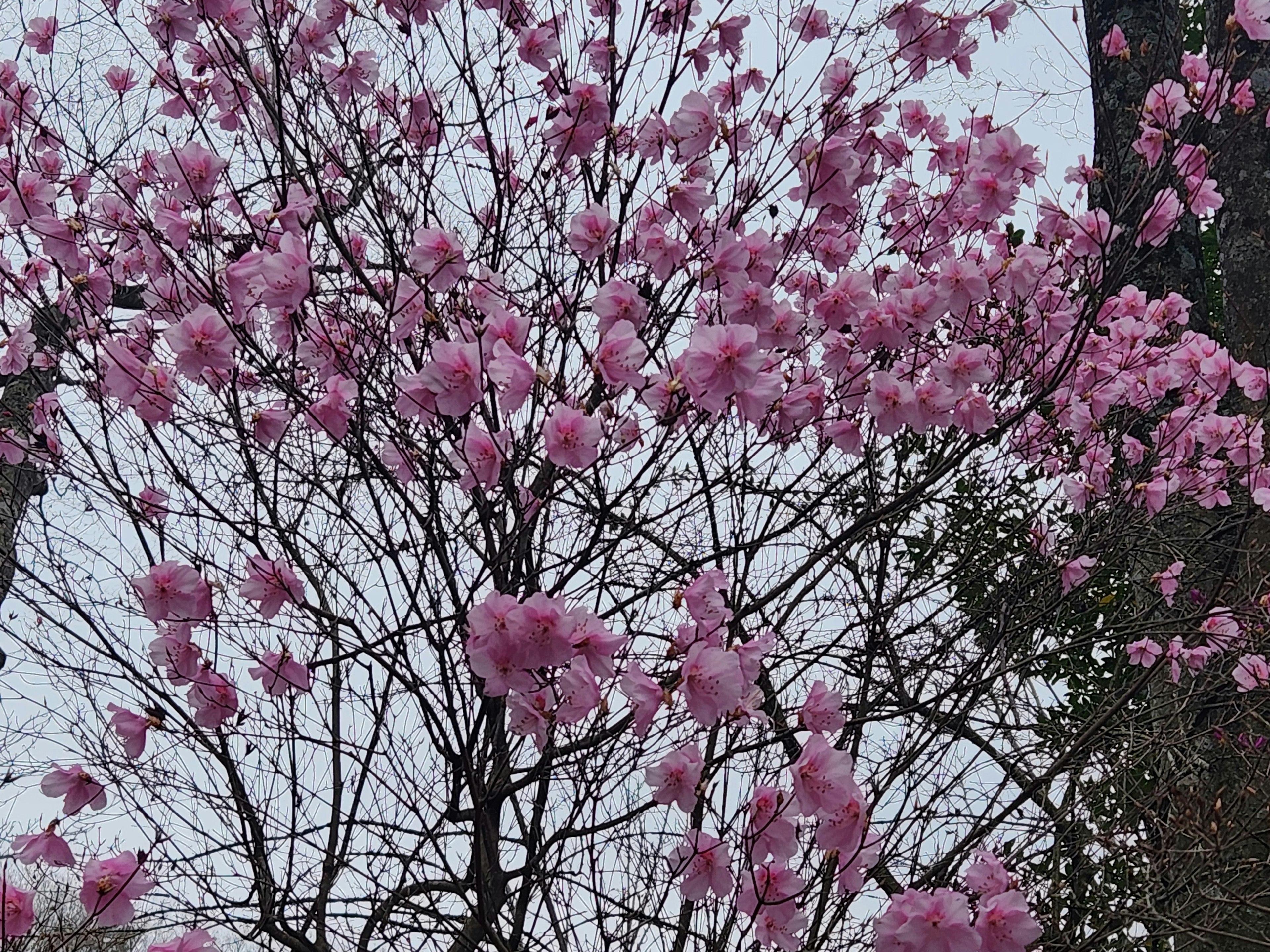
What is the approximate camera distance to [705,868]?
2045 mm

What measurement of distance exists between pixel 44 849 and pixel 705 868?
137cm

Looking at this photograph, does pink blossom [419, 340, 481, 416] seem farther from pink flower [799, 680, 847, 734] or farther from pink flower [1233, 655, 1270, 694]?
pink flower [1233, 655, 1270, 694]

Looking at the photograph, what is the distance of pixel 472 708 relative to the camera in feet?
6.97

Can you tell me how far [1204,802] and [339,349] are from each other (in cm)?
264

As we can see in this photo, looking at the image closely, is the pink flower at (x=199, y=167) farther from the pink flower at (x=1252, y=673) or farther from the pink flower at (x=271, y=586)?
the pink flower at (x=1252, y=673)

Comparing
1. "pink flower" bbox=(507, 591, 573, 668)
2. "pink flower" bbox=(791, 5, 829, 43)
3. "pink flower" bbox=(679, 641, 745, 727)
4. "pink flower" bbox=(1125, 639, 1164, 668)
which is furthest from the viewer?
"pink flower" bbox=(1125, 639, 1164, 668)

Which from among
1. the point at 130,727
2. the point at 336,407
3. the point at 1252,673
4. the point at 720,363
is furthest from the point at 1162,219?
the point at 130,727

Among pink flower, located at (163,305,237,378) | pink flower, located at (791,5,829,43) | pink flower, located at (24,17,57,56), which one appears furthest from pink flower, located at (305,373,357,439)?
pink flower, located at (24,17,57,56)

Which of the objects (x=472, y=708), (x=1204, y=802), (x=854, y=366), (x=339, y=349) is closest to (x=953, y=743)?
(x=1204, y=802)

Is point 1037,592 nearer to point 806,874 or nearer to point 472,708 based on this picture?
point 806,874

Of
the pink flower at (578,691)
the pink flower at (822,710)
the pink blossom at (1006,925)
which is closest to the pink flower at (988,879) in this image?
the pink blossom at (1006,925)

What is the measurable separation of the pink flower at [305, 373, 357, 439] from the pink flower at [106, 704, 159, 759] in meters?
0.74

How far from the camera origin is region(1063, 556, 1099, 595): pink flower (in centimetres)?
316

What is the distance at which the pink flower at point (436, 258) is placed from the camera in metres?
2.07
